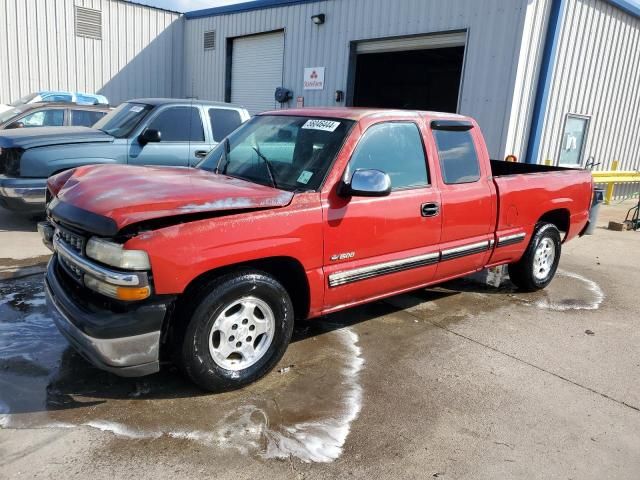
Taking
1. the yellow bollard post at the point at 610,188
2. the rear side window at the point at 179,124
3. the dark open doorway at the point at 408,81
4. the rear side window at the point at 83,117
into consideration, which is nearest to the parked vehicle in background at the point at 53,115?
the rear side window at the point at 83,117

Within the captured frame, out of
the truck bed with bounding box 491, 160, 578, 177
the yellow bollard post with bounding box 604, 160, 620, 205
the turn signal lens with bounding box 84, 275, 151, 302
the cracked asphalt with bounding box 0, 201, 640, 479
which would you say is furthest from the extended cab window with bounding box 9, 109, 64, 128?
the yellow bollard post with bounding box 604, 160, 620, 205

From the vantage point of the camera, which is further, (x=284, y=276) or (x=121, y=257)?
(x=284, y=276)

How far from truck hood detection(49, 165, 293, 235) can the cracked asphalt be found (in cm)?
113

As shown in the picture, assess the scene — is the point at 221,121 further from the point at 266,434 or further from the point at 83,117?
the point at 266,434

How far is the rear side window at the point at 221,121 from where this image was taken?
771 cm

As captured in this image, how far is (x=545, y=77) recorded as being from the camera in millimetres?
10016

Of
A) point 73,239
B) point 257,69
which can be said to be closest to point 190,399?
point 73,239

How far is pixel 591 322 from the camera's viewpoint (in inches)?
195

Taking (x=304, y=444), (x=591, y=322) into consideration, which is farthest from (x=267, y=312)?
(x=591, y=322)

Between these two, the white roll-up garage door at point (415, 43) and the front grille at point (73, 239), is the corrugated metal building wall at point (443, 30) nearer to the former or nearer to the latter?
the white roll-up garage door at point (415, 43)

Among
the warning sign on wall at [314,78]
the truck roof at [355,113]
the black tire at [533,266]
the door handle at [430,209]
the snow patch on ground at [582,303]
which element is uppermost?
the warning sign on wall at [314,78]

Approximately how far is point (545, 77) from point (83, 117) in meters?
9.00

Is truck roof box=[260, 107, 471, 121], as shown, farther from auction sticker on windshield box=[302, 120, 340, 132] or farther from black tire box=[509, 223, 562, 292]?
black tire box=[509, 223, 562, 292]

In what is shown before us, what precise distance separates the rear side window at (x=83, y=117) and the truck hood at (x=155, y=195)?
6.93 m
